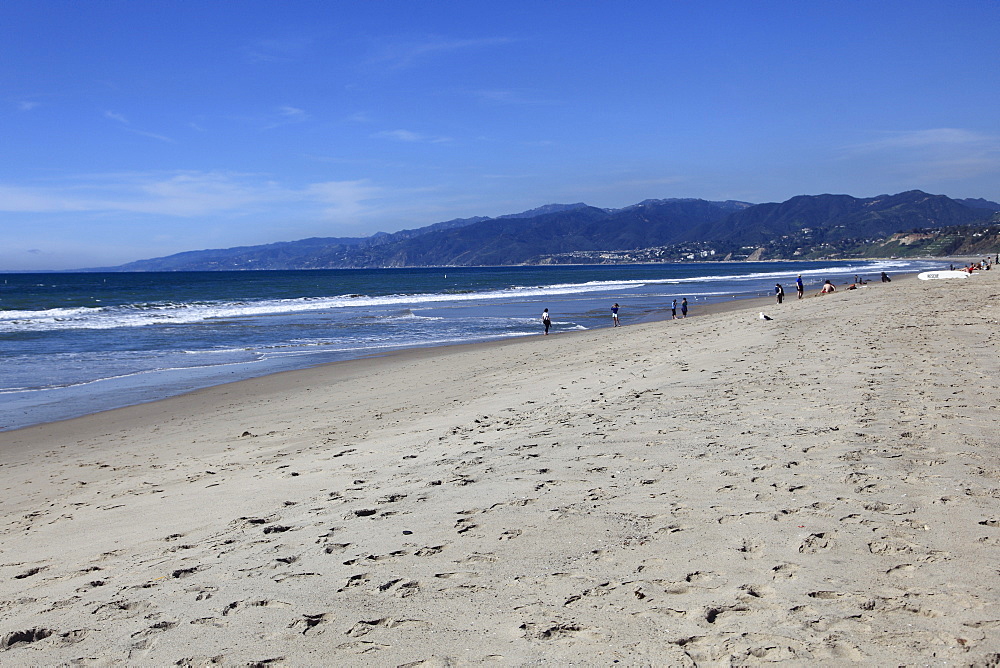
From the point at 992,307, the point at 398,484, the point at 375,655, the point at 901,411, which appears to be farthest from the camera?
the point at 992,307

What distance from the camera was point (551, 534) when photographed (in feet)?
14.6

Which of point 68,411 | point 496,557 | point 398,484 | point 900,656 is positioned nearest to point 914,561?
point 900,656

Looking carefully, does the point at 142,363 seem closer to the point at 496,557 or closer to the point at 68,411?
the point at 68,411

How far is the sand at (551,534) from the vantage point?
10.6ft

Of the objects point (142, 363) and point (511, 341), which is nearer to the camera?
point (142, 363)

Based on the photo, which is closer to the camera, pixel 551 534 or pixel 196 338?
pixel 551 534

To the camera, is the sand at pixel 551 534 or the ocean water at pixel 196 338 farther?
the ocean water at pixel 196 338

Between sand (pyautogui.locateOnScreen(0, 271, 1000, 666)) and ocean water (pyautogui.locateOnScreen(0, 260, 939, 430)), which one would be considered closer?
sand (pyautogui.locateOnScreen(0, 271, 1000, 666))

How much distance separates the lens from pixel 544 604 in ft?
11.6

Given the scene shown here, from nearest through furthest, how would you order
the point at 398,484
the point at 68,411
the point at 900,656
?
the point at 900,656 < the point at 398,484 < the point at 68,411

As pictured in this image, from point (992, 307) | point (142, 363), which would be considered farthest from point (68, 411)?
point (992, 307)

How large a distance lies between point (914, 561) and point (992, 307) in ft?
62.2

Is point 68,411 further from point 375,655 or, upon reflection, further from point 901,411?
point 901,411

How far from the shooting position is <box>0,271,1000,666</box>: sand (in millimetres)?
3246
